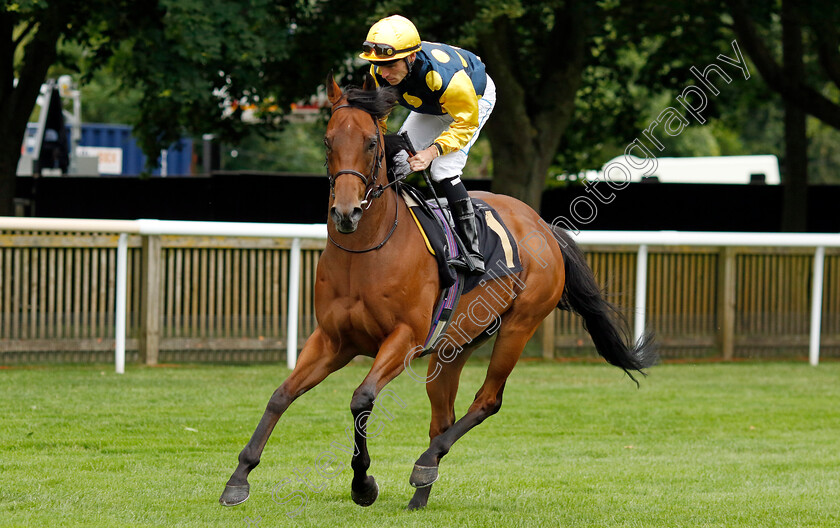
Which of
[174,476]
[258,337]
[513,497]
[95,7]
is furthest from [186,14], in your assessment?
[513,497]

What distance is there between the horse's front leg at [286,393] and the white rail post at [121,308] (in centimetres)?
517

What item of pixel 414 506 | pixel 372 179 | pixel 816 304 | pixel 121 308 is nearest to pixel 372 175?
pixel 372 179

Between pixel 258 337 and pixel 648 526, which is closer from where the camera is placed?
pixel 648 526

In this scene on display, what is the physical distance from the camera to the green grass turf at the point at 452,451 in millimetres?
5078

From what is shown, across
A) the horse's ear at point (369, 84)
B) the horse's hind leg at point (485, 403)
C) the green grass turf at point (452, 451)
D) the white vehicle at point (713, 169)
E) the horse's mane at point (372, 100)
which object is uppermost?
the white vehicle at point (713, 169)

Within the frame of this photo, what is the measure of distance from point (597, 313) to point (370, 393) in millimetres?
2254

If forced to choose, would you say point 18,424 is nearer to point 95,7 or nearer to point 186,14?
point 186,14

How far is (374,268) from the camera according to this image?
482 cm

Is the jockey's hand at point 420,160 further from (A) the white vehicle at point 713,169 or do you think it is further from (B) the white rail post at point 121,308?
(A) the white vehicle at point 713,169

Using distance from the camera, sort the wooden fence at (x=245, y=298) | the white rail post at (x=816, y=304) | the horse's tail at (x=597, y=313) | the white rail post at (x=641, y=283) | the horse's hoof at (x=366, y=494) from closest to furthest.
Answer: the horse's hoof at (x=366, y=494)
the horse's tail at (x=597, y=313)
the wooden fence at (x=245, y=298)
the white rail post at (x=641, y=283)
the white rail post at (x=816, y=304)

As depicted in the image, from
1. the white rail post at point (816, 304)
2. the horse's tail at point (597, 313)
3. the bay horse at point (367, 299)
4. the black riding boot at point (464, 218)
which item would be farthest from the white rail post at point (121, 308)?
the white rail post at point (816, 304)

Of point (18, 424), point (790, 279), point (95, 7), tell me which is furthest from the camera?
point (790, 279)

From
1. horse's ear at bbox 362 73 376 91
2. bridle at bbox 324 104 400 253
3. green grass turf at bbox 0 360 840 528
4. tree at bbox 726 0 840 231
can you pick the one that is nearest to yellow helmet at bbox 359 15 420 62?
horse's ear at bbox 362 73 376 91

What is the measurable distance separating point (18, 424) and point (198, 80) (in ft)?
13.9
